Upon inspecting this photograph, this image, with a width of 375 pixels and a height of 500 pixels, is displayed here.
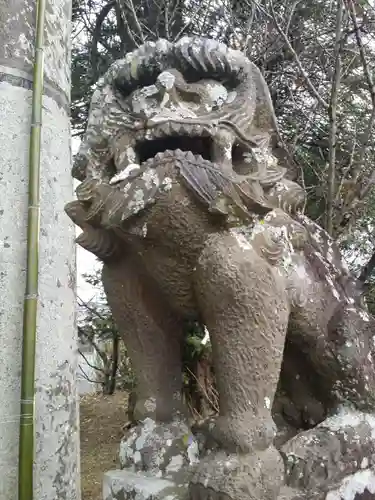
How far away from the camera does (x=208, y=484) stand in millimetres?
748

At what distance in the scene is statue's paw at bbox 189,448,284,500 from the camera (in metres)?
0.74

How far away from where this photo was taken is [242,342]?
31.8 inches

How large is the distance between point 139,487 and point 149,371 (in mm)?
180

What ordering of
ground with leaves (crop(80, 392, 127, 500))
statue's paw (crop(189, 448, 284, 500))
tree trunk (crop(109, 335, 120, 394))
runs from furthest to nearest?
tree trunk (crop(109, 335, 120, 394)) < ground with leaves (crop(80, 392, 127, 500)) < statue's paw (crop(189, 448, 284, 500))

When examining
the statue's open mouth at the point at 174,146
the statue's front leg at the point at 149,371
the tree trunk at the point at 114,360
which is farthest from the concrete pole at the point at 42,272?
the tree trunk at the point at 114,360

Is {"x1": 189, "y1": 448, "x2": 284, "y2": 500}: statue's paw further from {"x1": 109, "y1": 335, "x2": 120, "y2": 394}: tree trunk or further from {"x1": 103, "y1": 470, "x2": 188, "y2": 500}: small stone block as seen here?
{"x1": 109, "y1": 335, "x2": 120, "y2": 394}: tree trunk

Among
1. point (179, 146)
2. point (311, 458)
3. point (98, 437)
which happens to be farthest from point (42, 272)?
point (98, 437)

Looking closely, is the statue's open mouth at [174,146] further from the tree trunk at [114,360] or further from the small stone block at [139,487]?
the tree trunk at [114,360]

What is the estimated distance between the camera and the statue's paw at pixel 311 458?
0.83m

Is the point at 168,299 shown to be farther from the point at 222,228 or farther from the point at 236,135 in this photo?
the point at 236,135

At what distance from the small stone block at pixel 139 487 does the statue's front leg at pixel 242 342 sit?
68 mm

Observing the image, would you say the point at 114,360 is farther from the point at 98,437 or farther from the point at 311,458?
the point at 311,458

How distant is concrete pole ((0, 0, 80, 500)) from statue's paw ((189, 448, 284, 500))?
99cm

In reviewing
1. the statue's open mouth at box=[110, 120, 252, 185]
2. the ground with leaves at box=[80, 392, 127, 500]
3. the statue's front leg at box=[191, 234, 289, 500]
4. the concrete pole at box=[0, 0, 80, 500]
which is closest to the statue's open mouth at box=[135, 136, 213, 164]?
the statue's open mouth at box=[110, 120, 252, 185]
